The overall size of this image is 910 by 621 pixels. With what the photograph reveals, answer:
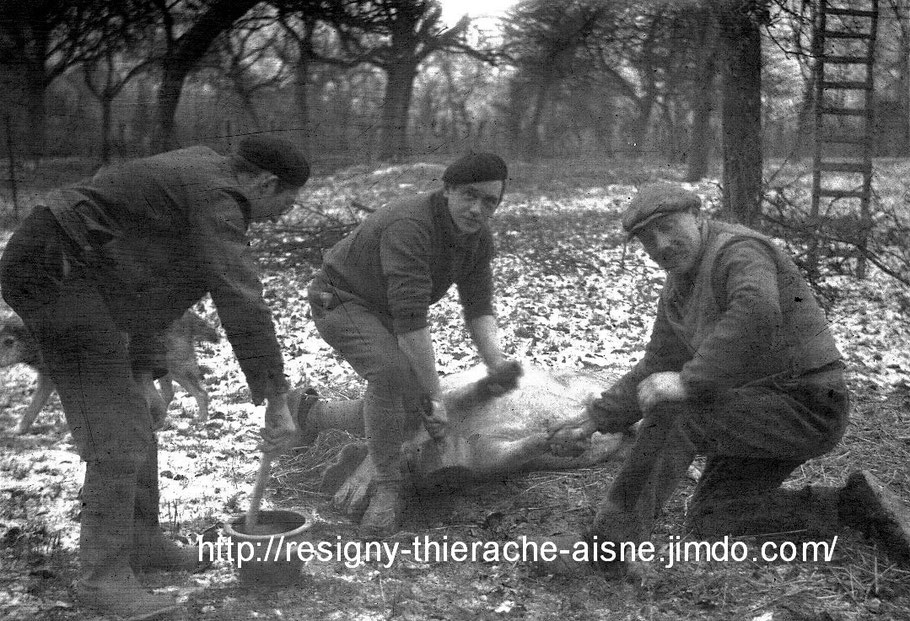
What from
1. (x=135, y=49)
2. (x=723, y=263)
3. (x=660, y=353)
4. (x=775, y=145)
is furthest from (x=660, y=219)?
(x=135, y=49)

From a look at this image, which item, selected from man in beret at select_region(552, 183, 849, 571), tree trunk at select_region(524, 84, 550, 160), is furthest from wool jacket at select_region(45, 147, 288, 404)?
man in beret at select_region(552, 183, 849, 571)

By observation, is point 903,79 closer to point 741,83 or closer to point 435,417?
point 741,83

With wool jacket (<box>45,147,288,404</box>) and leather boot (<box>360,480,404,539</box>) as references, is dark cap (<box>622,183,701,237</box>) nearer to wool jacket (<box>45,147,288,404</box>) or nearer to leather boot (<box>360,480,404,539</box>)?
wool jacket (<box>45,147,288,404</box>)

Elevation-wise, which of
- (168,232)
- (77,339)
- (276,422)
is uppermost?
(168,232)

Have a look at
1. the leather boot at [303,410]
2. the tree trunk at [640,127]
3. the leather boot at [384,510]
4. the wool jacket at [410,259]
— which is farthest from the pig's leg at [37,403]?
the tree trunk at [640,127]

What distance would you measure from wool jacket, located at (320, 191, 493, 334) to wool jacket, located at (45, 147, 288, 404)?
410 millimetres

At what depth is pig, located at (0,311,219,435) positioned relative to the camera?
8.54 ft

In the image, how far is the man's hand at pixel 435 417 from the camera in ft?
9.62

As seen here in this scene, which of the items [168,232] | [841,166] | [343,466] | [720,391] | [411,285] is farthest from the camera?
[343,466]

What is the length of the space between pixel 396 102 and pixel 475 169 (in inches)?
11.9

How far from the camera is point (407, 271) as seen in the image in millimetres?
2713

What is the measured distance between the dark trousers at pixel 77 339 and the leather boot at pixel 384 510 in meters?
0.85

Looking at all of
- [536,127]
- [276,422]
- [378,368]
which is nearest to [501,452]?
[378,368]

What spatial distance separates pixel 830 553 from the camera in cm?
278
